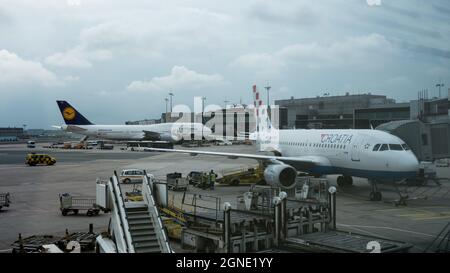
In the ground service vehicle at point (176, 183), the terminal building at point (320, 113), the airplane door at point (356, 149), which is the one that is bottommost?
the ground service vehicle at point (176, 183)

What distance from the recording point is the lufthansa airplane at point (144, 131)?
236ft

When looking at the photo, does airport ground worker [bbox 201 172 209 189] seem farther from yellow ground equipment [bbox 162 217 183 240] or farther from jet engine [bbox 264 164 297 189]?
yellow ground equipment [bbox 162 217 183 240]

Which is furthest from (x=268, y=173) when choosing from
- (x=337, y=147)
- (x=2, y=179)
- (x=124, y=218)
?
(x=2, y=179)

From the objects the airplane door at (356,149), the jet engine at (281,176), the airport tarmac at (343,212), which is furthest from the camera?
the airplane door at (356,149)

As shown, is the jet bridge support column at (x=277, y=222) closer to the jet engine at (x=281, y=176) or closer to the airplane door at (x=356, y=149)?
the jet engine at (x=281, y=176)

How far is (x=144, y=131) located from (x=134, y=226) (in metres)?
69.2

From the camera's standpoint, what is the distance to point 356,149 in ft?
69.5

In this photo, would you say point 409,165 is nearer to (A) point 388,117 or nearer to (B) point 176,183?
(B) point 176,183

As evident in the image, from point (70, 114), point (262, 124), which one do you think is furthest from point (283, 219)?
point (70, 114)

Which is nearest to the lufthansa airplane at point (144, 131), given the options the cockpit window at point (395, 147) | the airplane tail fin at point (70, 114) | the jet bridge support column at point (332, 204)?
the airplane tail fin at point (70, 114)

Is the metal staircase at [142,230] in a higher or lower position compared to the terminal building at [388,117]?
lower
